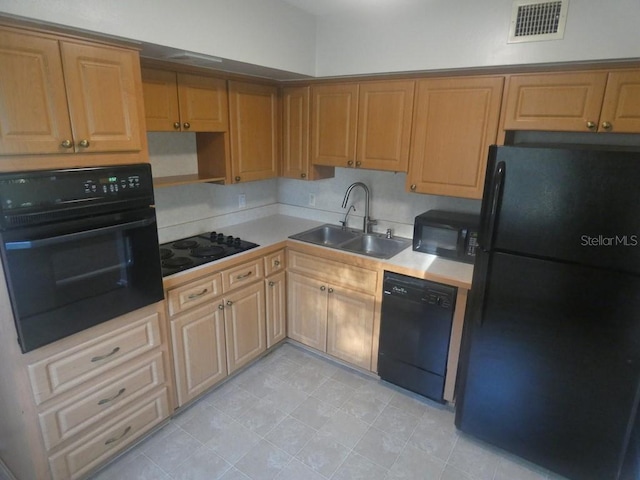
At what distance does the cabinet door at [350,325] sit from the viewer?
8.43ft

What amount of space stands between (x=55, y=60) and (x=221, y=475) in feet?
6.69

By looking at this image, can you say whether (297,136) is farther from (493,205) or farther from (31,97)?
(31,97)

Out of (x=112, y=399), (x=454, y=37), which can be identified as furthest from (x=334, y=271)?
(x=454, y=37)

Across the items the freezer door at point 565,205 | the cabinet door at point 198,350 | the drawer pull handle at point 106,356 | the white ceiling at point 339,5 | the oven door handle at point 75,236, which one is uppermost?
the white ceiling at point 339,5

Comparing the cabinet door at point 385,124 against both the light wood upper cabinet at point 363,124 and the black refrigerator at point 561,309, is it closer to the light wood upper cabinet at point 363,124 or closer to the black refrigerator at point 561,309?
the light wood upper cabinet at point 363,124

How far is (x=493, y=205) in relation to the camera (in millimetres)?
1788

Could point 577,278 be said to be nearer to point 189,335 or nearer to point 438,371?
point 438,371

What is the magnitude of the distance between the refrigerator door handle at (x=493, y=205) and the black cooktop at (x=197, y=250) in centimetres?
150

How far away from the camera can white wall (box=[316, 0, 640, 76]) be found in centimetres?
171

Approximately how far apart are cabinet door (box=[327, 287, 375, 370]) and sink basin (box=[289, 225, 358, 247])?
54cm

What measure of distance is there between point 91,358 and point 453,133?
2.28m

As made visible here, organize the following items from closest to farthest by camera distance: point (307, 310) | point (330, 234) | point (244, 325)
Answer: point (244, 325), point (307, 310), point (330, 234)

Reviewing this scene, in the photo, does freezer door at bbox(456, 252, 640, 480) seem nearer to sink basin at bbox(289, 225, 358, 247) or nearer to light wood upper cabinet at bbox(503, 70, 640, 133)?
light wood upper cabinet at bbox(503, 70, 640, 133)

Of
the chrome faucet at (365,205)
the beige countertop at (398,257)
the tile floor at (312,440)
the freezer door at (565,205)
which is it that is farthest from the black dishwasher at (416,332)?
the chrome faucet at (365,205)
